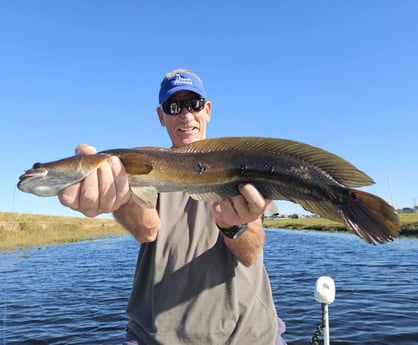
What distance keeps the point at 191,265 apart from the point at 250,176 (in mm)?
1148

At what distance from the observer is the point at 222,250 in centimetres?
391

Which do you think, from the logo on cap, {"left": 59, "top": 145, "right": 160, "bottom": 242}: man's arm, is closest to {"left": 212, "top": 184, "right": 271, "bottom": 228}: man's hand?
{"left": 59, "top": 145, "right": 160, "bottom": 242}: man's arm

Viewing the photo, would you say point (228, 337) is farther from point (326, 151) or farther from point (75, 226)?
point (75, 226)

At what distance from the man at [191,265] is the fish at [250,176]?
131 mm

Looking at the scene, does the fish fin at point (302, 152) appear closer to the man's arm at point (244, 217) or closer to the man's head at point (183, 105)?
the man's arm at point (244, 217)

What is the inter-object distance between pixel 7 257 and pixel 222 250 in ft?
97.9

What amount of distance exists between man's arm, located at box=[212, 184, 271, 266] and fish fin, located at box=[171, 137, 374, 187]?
0.38 metres

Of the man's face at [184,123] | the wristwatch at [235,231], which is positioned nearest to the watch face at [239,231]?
the wristwatch at [235,231]

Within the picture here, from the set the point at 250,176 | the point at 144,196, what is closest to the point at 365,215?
the point at 250,176

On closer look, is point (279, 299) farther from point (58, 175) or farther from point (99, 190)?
point (58, 175)

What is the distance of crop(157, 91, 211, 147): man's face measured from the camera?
15.3ft

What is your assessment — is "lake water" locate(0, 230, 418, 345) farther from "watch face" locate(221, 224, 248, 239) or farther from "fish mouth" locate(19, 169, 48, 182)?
"fish mouth" locate(19, 169, 48, 182)

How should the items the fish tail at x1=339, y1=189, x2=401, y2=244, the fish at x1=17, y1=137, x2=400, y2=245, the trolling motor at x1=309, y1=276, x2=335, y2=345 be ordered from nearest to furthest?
the fish tail at x1=339, y1=189, x2=401, y2=244
the fish at x1=17, y1=137, x2=400, y2=245
the trolling motor at x1=309, y1=276, x2=335, y2=345

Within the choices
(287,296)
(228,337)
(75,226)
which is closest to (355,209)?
(228,337)
